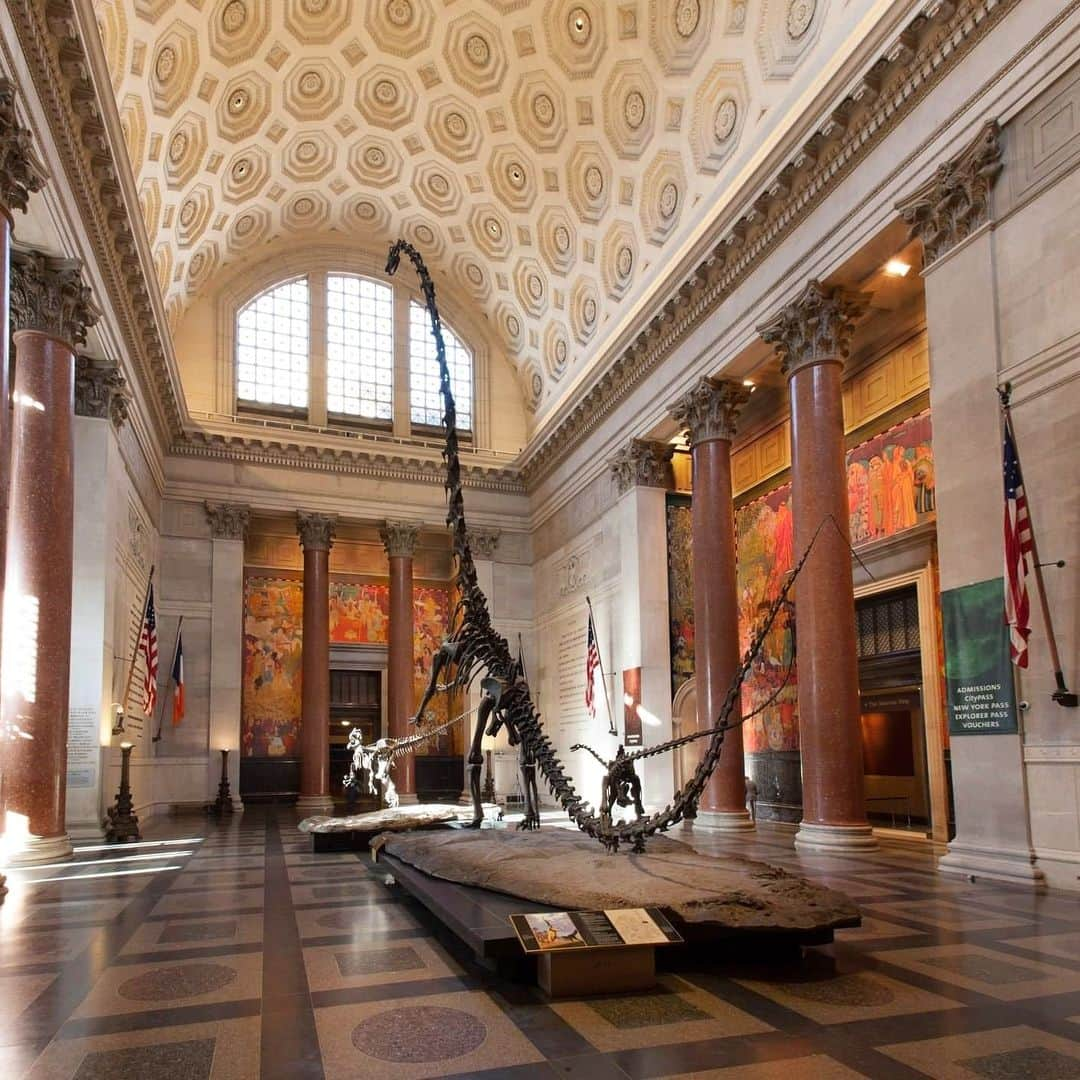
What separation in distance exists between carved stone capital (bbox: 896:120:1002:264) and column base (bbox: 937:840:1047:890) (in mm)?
5944

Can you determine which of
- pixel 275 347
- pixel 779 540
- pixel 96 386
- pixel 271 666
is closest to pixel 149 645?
pixel 96 386

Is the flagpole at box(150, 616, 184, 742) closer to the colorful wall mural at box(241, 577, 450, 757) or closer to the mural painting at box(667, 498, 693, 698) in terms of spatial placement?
the colorful wall mural at box(241, 577, 450, 757)

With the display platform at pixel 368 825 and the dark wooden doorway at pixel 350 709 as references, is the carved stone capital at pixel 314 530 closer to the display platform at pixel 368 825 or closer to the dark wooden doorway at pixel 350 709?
the dark wooden doorway at pixel 350 709

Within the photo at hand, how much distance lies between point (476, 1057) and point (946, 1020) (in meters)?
2.05

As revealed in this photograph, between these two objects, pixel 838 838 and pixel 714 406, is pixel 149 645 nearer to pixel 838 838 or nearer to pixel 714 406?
pixel 714 406

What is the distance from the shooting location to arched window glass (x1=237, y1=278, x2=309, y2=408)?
24.1 m

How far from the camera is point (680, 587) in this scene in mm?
18438

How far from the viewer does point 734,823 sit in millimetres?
14062

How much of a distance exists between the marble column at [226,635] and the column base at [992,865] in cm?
1621

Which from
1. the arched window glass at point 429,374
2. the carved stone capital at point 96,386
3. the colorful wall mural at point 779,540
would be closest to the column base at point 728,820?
the colorful wall mural at point 779,540

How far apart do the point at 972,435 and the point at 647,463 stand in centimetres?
914

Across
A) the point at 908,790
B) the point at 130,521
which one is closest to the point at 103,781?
the point at 130,521

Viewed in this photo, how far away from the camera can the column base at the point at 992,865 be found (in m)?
8.24

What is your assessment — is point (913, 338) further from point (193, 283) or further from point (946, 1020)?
point (193, 283)
